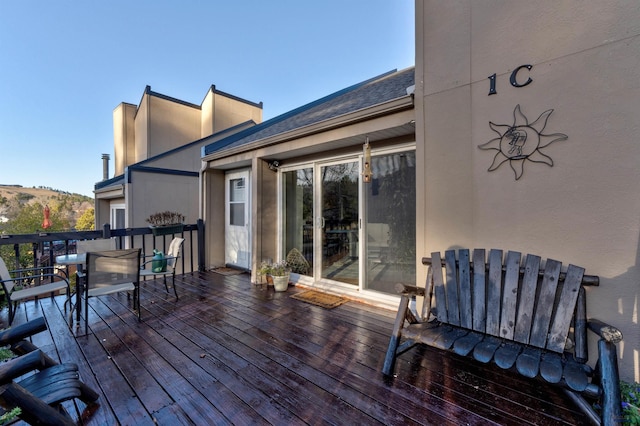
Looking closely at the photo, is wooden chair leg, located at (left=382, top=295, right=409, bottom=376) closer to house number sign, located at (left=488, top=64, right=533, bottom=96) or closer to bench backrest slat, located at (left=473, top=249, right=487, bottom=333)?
bench backrest slat, located at (left=473, top=249, right=487, bottom=333)

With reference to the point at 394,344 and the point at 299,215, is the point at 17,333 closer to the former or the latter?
the point at 394,344

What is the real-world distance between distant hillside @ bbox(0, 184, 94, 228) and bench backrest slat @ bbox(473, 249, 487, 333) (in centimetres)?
2198

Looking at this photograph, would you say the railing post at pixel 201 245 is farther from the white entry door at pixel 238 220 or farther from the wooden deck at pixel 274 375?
the wooden deck at pixel 274 375

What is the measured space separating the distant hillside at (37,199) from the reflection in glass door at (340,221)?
19.9 metres

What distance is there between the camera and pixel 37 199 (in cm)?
1961

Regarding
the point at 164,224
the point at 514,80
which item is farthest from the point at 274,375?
the point at 164,224

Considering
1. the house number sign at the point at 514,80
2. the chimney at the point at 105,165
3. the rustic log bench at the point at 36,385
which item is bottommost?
the rustic log bench at the point at 36,385

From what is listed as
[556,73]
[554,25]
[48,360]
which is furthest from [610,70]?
[48,360]

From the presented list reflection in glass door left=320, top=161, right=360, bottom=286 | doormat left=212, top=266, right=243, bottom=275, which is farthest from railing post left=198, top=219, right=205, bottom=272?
reflection in glass door left=320, top=161, right=360, bottom=286

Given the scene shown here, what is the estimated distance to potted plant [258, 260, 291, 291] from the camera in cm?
424

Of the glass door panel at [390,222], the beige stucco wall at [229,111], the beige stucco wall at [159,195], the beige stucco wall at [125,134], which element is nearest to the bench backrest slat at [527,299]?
the glass door panel at [390,222]

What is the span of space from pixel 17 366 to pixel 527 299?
9.85 ft

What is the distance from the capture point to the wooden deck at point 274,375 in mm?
1658

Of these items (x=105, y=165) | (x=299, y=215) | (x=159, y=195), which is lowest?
(x=299, y=215)
